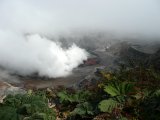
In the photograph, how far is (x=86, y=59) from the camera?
76.7 feet

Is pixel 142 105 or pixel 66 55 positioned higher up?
pixel 66 55

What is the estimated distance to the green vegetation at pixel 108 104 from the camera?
8.66 metres

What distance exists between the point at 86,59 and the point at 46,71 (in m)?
3.51

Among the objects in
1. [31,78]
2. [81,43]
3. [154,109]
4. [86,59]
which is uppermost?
[81,43]

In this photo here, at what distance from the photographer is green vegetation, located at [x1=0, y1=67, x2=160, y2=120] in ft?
28.4

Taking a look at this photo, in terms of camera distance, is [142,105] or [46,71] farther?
[46,71]

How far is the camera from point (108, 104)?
30.2 ft

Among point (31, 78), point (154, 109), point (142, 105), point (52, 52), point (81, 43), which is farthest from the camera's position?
point (81, 43)

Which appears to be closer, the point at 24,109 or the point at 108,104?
the point at 108,104

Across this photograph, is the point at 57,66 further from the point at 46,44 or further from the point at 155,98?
the point at 155,98

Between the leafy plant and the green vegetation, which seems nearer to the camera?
the green vegetation

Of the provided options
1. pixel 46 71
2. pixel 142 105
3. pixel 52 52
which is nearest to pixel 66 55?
pixel 52 52

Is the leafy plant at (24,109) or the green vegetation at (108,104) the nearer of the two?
the green vegetation at (108,104)

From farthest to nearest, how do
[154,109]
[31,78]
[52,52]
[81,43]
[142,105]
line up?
[81,43] → [52,52] → [31,78] → [142,105] → [154,109]
